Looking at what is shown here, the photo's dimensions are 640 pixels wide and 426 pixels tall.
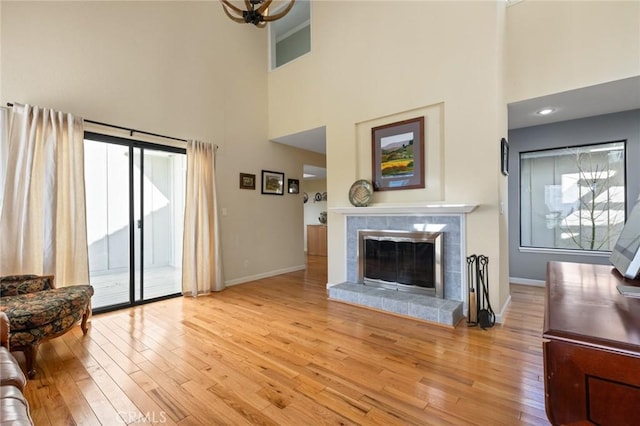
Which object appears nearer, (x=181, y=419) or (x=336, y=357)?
(x=181, y=419)

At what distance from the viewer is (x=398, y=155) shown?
3.68 meters

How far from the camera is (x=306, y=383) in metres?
1.90

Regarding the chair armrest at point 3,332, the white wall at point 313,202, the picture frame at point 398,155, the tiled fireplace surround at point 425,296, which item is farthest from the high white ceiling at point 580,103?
the white wall at point 313,202

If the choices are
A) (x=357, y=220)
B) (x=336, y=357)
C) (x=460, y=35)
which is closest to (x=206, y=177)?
(x=357, y=220)

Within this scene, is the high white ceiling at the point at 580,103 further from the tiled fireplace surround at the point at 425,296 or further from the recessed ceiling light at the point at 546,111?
the tiled fireplace surround at the point at 425,296

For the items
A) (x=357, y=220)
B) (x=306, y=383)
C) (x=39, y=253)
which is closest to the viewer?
(x=306, y=383)

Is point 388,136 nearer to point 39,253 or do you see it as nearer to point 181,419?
point 181,419

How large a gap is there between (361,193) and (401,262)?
106 cm

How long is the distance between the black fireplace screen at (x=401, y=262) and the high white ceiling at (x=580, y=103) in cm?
209

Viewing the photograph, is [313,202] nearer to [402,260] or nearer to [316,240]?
[316,240]

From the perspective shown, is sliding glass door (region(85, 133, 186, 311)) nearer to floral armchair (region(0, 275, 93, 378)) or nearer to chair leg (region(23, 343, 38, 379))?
floral armchair (region(0, 275, 93, 378))

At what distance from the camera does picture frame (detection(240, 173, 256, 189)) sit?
484 cm

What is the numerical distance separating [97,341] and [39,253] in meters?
1.13

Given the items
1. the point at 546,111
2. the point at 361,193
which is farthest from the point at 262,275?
the point at 546,111
